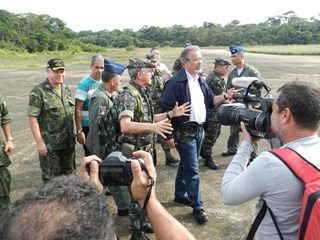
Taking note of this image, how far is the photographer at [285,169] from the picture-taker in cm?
136

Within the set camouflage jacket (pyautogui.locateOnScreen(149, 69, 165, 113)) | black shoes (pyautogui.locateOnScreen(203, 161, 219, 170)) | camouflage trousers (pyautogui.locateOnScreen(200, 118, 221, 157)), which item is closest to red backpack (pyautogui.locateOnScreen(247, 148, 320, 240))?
black shoes (pyautogui.locateOnScreen(203, 161, 219, 170))

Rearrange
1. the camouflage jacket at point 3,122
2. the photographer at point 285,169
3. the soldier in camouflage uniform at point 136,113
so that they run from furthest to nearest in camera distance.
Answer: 1. the camouflage jacket at point 3,122
2. the soldier in camouflage uniform at point 136,113
3. the photographer at point 285,169

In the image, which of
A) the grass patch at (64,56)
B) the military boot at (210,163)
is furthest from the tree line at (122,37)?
the military boot at (210,163)

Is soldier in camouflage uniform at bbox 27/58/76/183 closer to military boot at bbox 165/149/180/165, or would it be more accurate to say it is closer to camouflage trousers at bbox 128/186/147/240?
camouflage trousers at bbox 128/186/147/240

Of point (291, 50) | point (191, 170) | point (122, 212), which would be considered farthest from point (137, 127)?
point (291, 50)

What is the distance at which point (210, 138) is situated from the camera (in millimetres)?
4742

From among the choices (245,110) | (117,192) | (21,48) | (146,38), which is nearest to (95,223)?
(245,110)

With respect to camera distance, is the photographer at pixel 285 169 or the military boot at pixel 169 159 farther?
the military boot at pixel 169 159

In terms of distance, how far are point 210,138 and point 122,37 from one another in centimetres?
8618

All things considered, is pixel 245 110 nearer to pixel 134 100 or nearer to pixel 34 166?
pixel 134 100

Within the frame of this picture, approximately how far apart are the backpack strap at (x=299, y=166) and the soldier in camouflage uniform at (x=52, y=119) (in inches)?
106

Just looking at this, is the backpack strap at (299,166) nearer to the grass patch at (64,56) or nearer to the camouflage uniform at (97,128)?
the camouflage uniform at (97,128)

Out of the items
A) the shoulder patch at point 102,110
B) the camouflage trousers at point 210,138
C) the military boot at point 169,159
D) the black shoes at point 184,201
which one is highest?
the shoulder patch at point 102,110

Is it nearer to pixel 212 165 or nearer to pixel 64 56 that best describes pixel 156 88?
pixel 212 165
